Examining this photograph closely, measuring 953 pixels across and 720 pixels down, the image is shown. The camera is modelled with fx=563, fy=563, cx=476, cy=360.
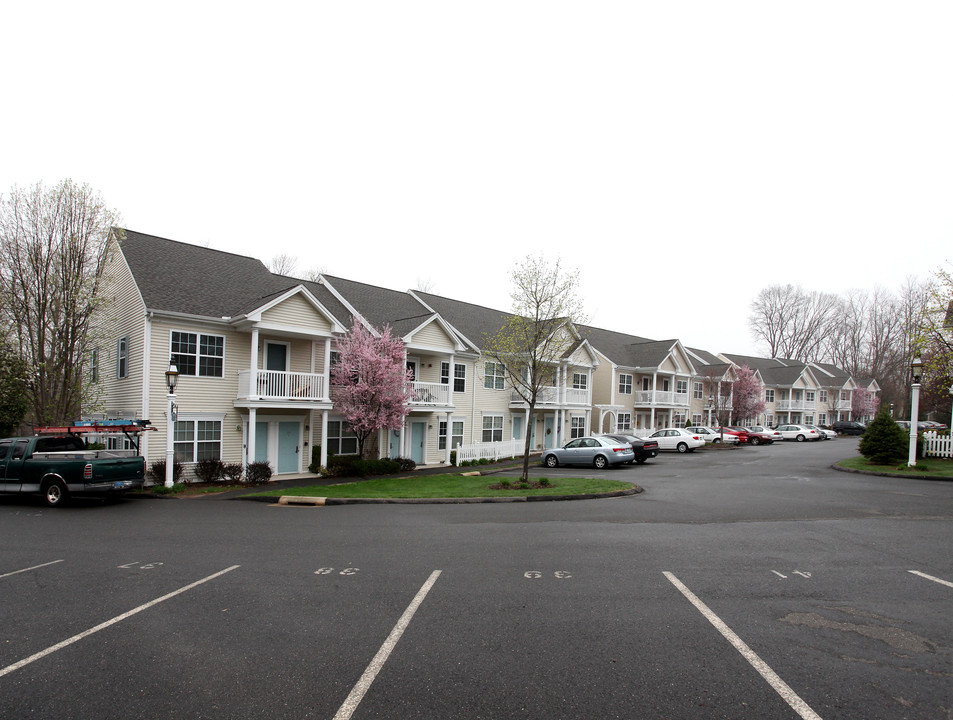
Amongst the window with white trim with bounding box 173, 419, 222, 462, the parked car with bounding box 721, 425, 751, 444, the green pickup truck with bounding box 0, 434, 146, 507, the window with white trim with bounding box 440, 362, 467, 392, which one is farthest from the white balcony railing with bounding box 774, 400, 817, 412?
the green pickup truck with bounding box 0, 434, 146, 507

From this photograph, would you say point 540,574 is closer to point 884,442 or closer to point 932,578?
point 932,578

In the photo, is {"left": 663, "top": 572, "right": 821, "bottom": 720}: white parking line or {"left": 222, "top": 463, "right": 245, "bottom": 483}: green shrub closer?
{"left": 663, "top": 572, "right": 821, "bottom": 720}: white parking line

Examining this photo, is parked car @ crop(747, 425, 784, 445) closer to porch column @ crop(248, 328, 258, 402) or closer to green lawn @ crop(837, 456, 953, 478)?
green lawn @ crop(837, 456, 953, 478)

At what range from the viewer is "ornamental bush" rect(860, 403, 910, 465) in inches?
922

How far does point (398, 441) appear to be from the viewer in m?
26.5

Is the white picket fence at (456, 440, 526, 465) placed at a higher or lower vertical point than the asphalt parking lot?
lower

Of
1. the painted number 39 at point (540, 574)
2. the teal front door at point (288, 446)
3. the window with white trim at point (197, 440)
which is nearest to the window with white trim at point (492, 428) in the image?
the teal front door at point (288, 446)

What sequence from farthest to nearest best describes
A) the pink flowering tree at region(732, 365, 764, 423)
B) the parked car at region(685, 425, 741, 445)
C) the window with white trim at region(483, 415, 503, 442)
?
1. the pink flowering tree at region(732, 365, 764, 423)
2. the parked car at region(685, 425, 741, 445)
3. the window with white trim at region(483, 415, 503, 442)

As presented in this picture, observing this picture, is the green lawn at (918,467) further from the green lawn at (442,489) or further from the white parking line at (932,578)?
the white parking line at (932,578)

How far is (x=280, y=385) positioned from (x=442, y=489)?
8.20 m

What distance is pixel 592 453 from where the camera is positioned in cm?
2562

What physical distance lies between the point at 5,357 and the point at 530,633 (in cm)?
2386

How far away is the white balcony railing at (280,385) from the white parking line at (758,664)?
1727 cm

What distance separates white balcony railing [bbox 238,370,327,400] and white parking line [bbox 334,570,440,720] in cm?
1545
